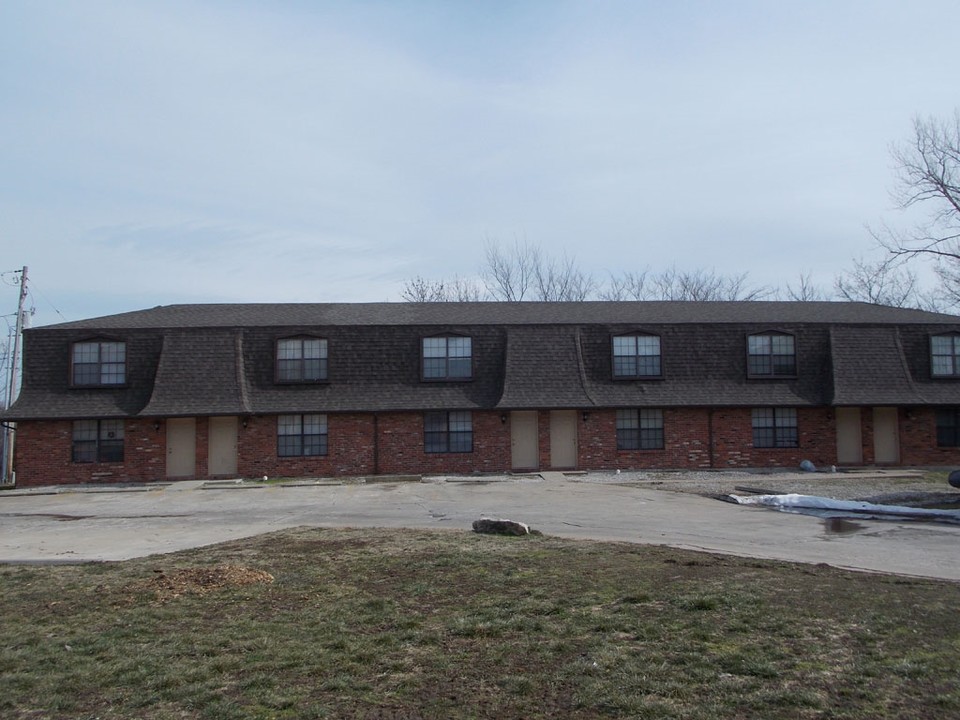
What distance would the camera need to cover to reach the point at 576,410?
3023 cm

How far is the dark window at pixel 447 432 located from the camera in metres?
30.1

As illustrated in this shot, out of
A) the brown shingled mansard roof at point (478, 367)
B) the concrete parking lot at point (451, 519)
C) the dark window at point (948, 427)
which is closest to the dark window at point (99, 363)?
the brown shingled mansard roof at point (478, 367)

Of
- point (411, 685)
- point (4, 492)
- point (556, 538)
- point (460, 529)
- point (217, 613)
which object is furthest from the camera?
point (4, 492)

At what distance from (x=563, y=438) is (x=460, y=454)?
349 centimetres

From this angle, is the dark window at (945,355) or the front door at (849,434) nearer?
the front door at (849,434)

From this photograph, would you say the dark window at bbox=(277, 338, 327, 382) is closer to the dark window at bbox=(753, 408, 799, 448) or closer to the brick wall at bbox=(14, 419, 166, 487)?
the brick wall at bbox=(14, 419, 166, 487)

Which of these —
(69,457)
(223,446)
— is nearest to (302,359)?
(223,446)

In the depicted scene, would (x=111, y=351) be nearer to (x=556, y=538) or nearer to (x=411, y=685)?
(x=556, y=538)

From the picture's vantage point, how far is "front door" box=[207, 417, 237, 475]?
97.1ft

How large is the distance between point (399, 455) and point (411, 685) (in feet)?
77.6

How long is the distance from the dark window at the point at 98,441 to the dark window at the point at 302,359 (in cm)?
547

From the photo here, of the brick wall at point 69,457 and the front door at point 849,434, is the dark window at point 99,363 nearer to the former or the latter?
the brick wall at point 69,457

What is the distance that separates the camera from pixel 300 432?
29969mm

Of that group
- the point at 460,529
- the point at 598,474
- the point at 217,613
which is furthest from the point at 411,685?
the point at 598,474
